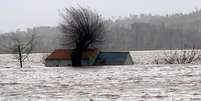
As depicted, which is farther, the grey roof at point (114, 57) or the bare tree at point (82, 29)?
the grey roof at point (114, 57)

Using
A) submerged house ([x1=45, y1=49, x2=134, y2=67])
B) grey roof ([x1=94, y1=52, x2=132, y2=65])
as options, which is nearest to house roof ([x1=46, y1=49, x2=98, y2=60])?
submerged house ([x1=45, y1=49, x2=134, y2=67])

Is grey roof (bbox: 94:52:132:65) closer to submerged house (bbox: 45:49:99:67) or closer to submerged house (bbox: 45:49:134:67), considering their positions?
submerged house (bbox: 45:49:134:67)

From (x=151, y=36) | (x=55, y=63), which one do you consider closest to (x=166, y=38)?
(x=151, y=36)

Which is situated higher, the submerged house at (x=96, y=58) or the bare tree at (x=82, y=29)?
the bare tree at (x=82, y=29)

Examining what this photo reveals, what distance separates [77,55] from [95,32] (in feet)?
15.4

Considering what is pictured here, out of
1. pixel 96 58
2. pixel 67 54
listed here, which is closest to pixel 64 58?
pixel 67 54

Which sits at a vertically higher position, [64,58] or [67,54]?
[67,54]

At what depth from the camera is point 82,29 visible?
38.6 meters

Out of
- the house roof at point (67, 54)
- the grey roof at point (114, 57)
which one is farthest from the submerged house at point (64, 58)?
the grey roof at point (114, 57)

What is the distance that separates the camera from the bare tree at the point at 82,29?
3750cm

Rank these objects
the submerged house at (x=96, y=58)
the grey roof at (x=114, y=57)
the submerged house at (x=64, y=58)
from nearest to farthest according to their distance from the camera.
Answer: the submerged house at (x=64, y=58), the submerged house at (x=96, y=58), the grey roof at (x=114, y=57)

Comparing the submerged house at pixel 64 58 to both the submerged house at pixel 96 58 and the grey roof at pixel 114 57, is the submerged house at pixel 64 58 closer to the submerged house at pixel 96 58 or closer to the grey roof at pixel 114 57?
the submerged house at pixel 96 58

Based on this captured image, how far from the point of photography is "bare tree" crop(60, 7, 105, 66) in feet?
123

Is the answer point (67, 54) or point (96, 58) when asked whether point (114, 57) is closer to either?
point (67, 54)
